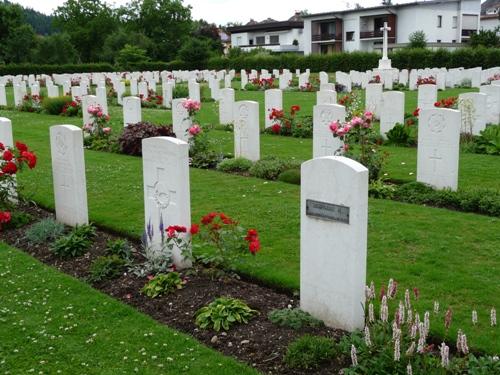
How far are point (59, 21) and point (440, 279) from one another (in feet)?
274

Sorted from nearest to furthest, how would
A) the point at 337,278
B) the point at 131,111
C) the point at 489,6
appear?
1. the point at 337,278
2. the point at 131,111
3. the point at 489,6

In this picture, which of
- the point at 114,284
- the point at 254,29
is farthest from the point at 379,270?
the point at 254,29

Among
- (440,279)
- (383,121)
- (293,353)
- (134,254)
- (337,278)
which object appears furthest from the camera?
(383,121)

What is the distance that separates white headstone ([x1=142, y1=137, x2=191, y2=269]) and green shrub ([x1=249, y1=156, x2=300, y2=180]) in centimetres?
436

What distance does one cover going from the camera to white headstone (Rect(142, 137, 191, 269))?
609 cm

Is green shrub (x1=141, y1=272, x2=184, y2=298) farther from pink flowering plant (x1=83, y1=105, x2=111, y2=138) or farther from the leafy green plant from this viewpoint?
pink flowering plant (x1=83, y1=105, x2=111, y2=138)

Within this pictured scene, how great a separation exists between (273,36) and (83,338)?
74.9m

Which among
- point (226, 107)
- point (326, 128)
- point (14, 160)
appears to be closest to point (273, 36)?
point (226, 107)

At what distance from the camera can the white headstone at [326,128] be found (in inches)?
414

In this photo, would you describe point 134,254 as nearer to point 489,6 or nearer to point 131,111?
point 131,111

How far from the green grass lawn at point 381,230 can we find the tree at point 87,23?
6400cm

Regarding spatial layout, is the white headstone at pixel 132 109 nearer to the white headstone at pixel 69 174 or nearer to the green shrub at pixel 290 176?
the green shrub at pixel 290 176

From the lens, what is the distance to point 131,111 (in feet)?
51.8

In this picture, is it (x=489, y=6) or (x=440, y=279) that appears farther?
(x=489, y=6)
